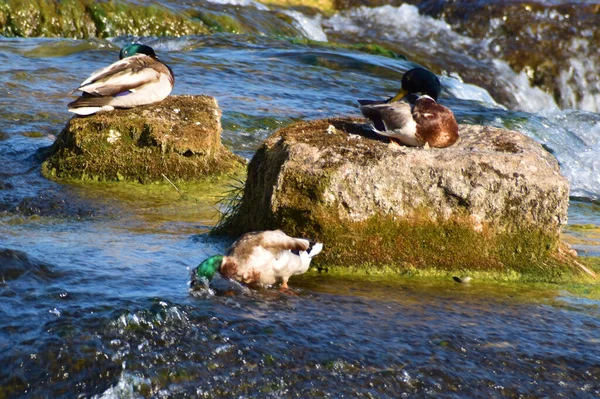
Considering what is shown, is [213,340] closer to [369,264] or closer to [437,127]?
[369,264]

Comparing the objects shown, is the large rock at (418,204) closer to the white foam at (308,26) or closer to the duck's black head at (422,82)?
the duck's black head at (422,82)

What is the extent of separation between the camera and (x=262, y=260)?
5.35 m

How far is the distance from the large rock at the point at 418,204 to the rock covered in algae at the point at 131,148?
9.61 feet

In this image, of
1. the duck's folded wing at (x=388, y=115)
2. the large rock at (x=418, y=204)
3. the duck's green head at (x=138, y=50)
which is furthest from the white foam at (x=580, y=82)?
the large rock at (x=418, y=204)

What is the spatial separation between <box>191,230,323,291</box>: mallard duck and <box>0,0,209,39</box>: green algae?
11.8 m

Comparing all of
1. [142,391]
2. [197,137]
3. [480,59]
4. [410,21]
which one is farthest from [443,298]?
[410,21]

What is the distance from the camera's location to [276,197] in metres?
5.71

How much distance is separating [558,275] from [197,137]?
159 inches

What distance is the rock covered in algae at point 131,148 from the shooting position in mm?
8711

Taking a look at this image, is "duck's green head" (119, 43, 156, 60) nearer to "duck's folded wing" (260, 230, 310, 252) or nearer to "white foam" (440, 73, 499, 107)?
"duck's folded wing" (260, 230, 310, 252)

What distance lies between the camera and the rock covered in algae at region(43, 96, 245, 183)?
8.71 m

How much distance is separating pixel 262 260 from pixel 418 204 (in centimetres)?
108

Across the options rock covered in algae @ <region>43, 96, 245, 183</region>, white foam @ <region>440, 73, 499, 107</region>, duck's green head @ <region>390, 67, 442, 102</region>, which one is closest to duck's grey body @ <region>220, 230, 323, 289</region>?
duck's green head @ <region>390, 67, 442, 102</region>

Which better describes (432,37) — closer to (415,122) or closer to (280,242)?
(415,122)
